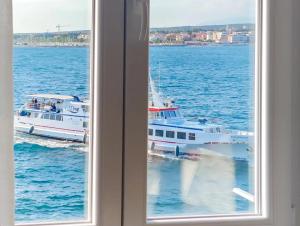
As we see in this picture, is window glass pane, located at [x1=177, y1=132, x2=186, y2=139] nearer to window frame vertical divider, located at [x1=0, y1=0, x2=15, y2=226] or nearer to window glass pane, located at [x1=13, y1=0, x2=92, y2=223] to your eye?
window glass pane, located at [x1=13, y1=0, x2=92, y2=223]

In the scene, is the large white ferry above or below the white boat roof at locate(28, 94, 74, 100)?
below

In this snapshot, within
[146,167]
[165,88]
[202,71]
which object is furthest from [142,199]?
[202,71]

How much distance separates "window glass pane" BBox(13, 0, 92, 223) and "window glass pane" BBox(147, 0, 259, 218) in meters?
0.24

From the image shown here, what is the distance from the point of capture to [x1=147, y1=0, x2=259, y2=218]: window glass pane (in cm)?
167

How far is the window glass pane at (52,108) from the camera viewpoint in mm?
1557

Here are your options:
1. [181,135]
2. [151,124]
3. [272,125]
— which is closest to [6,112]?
[151,124]

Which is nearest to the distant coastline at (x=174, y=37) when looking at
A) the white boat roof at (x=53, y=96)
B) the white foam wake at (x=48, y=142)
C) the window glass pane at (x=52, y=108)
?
the window glass pane at (x=52, y=108)

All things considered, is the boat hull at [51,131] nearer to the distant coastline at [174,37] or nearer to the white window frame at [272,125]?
→ the distant coastline at [174,37]

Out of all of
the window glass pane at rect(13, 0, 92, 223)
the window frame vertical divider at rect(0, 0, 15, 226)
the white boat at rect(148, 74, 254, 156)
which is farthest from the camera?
the white boat at rect(148, 74, 254, 156)

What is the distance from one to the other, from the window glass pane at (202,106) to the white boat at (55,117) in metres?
0.24

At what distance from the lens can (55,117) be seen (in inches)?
62.8

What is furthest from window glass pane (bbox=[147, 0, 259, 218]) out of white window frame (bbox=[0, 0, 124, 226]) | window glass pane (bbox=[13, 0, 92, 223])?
window glass pane (bbox=[13, 0, 92, 223])

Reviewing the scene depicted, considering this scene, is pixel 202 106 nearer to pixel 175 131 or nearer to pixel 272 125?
pixel 175 131

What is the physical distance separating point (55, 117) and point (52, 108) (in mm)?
33
